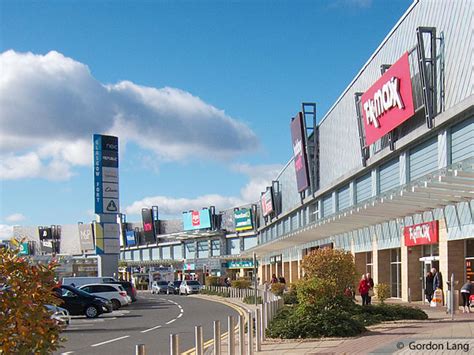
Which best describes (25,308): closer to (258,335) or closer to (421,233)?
(258,335)

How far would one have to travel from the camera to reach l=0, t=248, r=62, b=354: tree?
6.31m

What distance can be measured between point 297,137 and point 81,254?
9250 centimetres

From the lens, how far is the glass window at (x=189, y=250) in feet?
342

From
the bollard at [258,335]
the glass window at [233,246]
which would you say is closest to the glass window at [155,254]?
the glass window at [233,246]

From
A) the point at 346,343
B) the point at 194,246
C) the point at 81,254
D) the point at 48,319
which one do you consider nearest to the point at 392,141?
the point at 346,343

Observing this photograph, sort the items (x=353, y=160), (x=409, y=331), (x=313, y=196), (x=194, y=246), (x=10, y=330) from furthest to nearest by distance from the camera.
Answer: (x=194, y=246)
(x=313, y=196)
(x=353, y=160)
(x=409, y=331)
(x=10, y=330)

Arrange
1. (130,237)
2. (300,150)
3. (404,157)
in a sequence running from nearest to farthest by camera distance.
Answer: (404,157), (300,150), (130,237)

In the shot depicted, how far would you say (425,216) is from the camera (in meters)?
29.2

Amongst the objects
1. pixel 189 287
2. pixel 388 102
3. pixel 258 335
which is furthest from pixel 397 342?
pixel 189 287

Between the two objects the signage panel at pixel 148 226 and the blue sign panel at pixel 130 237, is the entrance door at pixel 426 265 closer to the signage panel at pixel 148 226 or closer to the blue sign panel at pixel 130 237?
the signage panel at pixel 148 226

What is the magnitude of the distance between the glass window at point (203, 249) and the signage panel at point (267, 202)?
64.5 ft

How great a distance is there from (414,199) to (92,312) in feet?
48.4

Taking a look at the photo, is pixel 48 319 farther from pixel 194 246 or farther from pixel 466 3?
pixel 194 246

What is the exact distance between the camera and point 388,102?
102 ft
